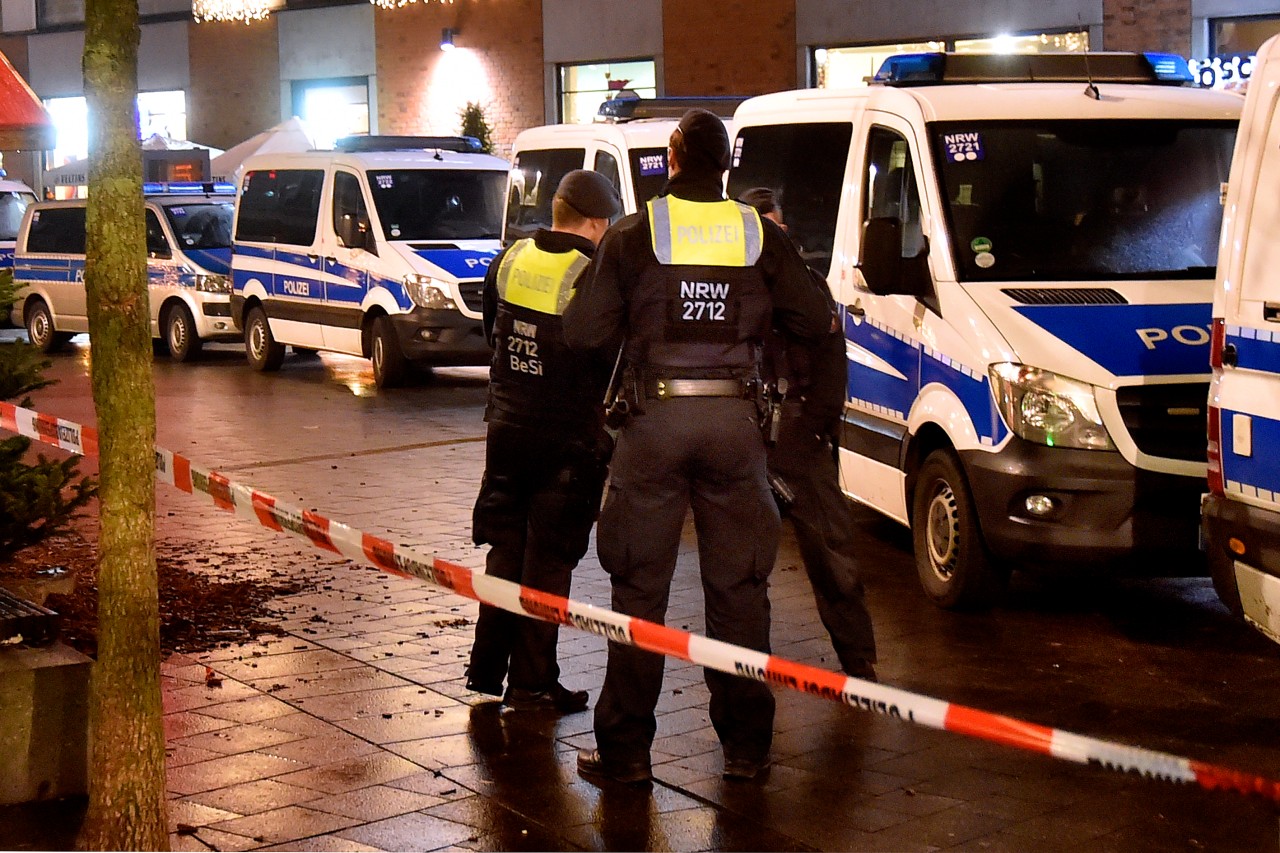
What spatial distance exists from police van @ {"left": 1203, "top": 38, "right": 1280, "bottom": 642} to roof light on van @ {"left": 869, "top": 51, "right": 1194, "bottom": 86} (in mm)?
2885

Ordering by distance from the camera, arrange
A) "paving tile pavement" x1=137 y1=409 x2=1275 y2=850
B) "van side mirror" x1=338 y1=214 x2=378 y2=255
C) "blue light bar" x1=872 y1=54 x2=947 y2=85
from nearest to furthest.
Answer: "paving tile pavement" x1=137 y1=409 x2=1275 y2=850 → "blue light bar" x1=872 y1=54 x2=947 y2=85 → "van side mirror" x1=338 y1=214 x2=378 y2=255

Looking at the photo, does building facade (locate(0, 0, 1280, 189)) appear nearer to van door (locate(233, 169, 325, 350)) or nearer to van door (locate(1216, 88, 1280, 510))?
van door (locate(233, 169, 325, 350))

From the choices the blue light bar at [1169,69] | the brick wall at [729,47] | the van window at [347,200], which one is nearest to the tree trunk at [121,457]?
the blue light bar at [1169,69]

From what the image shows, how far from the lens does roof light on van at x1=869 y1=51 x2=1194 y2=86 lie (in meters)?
8.63

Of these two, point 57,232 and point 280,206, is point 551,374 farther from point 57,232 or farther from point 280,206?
point 57,232

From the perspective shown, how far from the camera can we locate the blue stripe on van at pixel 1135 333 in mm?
7012

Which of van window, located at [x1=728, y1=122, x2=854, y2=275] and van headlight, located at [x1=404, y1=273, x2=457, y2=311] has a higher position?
van window, located at [x1=728, y1=122, x2=854, y2=275]

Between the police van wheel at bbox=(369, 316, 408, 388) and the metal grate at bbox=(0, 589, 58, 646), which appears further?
the police van wheel at bbox=(369, 316, 408, 388)

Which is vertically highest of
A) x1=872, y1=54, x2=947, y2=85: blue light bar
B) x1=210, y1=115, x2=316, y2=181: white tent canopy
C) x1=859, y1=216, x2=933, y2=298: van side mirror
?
x1=210, y1=115, x2=316, y2=181: white tent canopy

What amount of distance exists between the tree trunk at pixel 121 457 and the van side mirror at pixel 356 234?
12515 mm

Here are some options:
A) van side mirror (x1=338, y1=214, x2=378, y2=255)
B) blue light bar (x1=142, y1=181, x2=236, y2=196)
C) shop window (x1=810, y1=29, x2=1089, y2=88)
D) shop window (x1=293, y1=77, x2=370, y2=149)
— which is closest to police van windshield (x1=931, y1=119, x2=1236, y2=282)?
van side mirror (x1=338, y1=214, x2=378, y2=255)

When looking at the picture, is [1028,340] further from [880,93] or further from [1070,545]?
[880,93]

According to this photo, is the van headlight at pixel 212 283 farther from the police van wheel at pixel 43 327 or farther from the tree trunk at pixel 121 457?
the tree trunk at pixel 121 457

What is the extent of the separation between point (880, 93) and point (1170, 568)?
2763 mm
